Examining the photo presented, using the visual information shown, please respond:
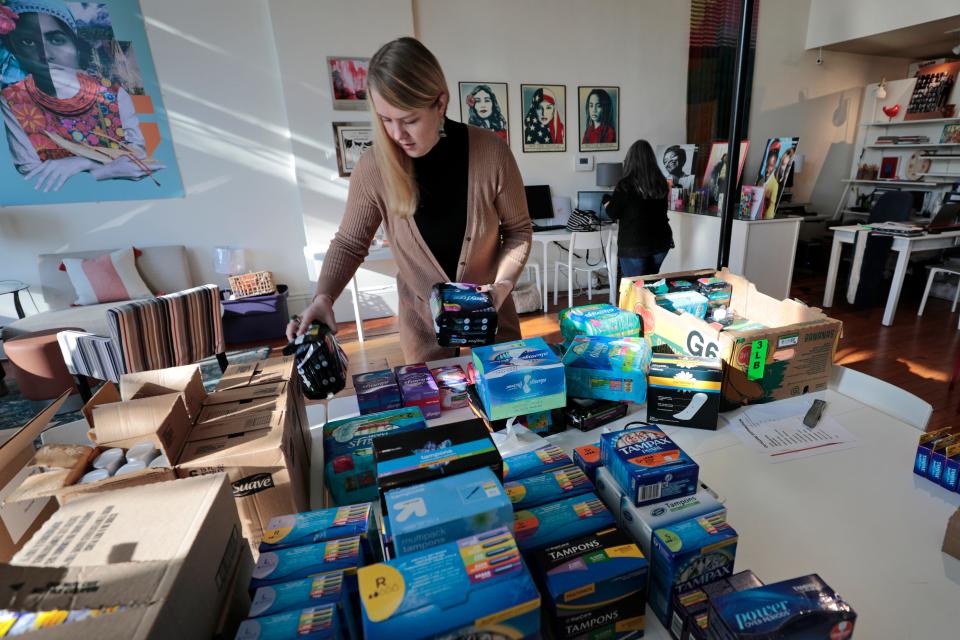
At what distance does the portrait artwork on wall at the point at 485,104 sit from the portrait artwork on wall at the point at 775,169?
2.42 m

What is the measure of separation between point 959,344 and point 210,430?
188 inches

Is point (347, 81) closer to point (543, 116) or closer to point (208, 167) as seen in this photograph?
point (208, 167)

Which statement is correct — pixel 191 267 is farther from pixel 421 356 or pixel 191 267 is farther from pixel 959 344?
pixel 959 344

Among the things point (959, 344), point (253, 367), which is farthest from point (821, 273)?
point (253, 367)

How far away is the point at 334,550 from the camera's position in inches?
27.9

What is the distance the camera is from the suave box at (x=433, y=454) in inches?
29.0

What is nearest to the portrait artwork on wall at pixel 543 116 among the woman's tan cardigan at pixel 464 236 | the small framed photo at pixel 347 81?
the small framed photo at pixel 347 81

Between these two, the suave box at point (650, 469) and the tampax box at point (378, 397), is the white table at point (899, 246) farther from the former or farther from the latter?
the tampax box at point (378, 397)

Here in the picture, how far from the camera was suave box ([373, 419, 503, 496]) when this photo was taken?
2.42 ft

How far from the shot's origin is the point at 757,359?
1330mm

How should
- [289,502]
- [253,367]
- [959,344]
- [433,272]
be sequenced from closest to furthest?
[289,502], [253,367], [433,272], [959,344]

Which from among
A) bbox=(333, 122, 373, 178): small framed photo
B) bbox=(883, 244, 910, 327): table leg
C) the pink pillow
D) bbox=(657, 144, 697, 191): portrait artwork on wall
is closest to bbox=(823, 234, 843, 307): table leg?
bbox=(883, 244, 910, 327): table leg

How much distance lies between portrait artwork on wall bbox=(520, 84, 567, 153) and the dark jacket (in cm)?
170

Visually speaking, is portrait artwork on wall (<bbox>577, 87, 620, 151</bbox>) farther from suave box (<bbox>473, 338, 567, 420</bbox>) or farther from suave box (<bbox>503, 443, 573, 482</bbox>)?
suave box (<bbox>503, 443, 573, 482</bbox>)
